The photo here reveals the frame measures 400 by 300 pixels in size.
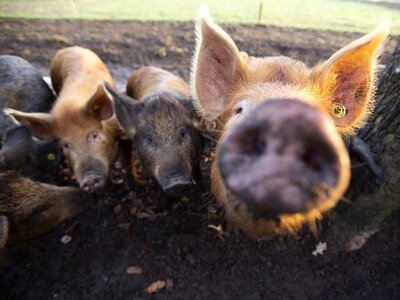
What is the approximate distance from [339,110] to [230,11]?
30.7 feet

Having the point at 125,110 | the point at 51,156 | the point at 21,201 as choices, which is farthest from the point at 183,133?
the point at 51,156

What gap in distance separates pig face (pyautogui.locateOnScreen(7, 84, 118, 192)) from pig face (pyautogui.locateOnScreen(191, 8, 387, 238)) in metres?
1.73

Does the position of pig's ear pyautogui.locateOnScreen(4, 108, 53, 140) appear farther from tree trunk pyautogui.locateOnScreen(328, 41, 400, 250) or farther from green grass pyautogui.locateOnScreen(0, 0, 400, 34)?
green grass pyautogui.locateOnScreen(0, 0, 400, 34)

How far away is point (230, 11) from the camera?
1071cm

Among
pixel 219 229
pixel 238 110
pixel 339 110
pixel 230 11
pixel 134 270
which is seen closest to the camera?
pixel 238 110

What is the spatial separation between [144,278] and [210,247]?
0.69m

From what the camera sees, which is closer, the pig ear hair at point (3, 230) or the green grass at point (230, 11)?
the pig ear hair at point (3, 230)

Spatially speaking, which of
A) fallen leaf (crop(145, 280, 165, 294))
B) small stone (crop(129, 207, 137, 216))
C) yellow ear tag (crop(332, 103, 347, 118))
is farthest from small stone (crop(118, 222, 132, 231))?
yellow ear tag (crop(332, 103, 347, 118))

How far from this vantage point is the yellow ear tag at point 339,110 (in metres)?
2.36

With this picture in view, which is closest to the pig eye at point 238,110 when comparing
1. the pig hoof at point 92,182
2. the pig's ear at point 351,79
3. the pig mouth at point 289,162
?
the pig's ear at point 351,79

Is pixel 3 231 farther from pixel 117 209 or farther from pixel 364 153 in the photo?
pixel 364 153

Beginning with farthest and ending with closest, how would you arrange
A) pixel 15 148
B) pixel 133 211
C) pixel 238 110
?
1. pixel 133 211
2. pixel 15 148
3. pixel 238 110

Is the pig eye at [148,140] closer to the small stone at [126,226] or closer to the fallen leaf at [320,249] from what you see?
the small stone at [126,226]

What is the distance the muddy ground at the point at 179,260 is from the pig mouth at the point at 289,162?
1.95 meters
